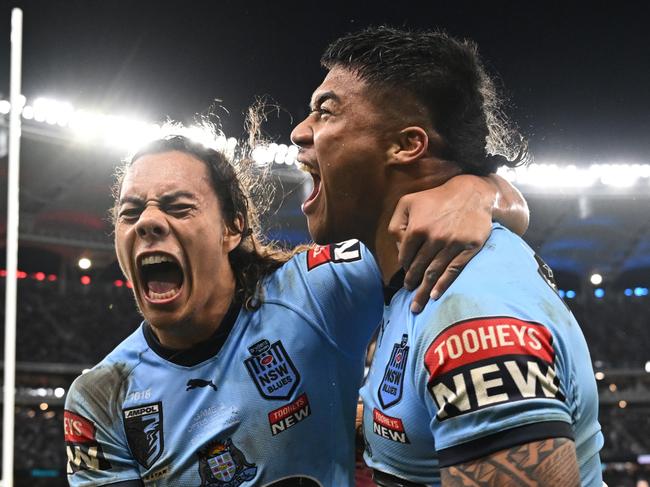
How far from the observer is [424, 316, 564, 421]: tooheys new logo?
1.13 metres

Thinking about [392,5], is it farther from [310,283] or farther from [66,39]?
[310,283]

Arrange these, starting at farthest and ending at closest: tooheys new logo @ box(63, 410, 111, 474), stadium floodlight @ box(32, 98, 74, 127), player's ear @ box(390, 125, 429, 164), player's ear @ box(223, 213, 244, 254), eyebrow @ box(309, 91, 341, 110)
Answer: stadium floodlight @ box(32, 98, 74, 127) < player's ear @ box(223, 213, 244, 254) < tooheys new logo @ box(63, 410, 111, 474) < eyebrow @ box(309, 91, 341, 110) < player's ear @ box(390, 125, 429, 164)

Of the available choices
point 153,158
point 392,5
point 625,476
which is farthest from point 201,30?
point 625,476

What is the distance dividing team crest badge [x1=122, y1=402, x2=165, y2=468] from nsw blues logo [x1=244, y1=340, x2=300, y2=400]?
300 millimetres

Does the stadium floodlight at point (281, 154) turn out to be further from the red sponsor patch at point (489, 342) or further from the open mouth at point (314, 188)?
the red sponsor patch at point (489, 342)

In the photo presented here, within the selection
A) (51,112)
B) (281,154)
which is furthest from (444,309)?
(281,154)

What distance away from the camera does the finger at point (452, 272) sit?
4.39ft

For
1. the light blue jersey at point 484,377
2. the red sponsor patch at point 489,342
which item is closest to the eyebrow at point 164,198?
the light blue jersey at point 484,377

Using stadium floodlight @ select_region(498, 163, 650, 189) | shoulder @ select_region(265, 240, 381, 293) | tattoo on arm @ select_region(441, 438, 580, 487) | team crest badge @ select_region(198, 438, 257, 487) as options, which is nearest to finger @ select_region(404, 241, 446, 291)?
tattoo on arm @ select_region(441, 438, 580, 487)

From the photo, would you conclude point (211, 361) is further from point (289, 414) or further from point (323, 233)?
point (323, 233)

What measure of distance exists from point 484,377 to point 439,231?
14.2 inches

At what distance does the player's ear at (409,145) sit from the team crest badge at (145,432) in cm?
110

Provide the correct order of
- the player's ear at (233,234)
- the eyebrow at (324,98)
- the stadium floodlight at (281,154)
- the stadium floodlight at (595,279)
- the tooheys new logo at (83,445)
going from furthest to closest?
the stadium floodlight at (595,279) → the stadium floodlight at (281,154) → the player's ear at (233,234) → the tooheys new logo at (83,445) → the eyebrow at (324,98)

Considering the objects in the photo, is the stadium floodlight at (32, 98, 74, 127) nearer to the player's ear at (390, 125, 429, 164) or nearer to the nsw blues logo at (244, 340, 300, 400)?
the nsw blues logo at (244, 340, 300, 400)
